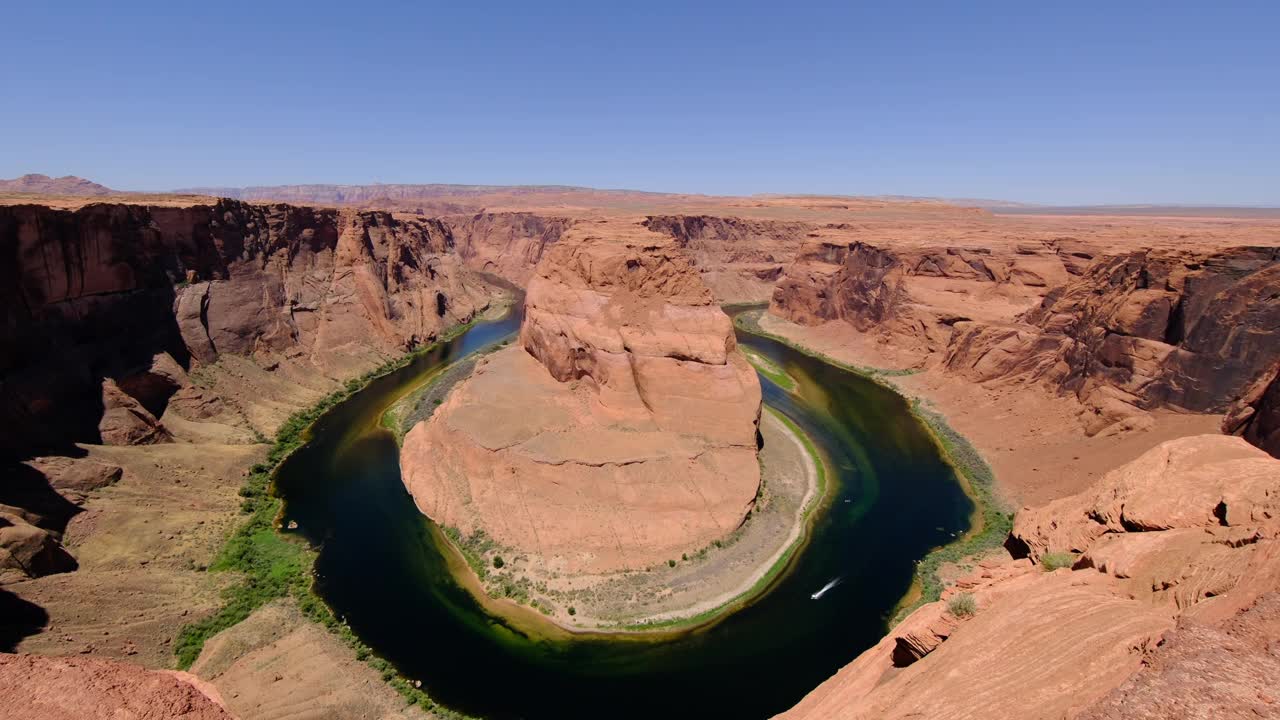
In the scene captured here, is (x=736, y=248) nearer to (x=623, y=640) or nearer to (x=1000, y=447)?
(x=1000, y=447)

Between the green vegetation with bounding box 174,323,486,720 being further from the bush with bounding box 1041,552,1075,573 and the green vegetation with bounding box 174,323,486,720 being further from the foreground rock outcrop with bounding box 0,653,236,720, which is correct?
the bush with bounding box 1041,552,1075,573

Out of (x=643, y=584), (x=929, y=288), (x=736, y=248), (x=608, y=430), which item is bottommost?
(x=643, y=584)

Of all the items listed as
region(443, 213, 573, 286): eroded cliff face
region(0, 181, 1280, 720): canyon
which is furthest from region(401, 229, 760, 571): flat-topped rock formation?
region(443, 213, 573, 286): eroded cliff face

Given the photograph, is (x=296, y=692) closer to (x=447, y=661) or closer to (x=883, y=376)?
(x=447, y=661)

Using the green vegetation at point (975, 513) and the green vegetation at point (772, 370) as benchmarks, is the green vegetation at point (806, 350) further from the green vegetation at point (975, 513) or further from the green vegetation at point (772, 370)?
the green vegetation at point (975, 513)

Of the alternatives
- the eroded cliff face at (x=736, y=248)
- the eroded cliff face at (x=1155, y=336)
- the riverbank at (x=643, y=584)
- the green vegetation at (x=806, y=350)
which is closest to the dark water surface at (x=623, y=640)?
the riverbank at (x=643, y=584)

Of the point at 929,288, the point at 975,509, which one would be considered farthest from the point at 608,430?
the point at 929,288
